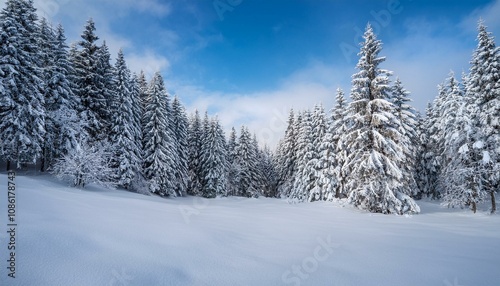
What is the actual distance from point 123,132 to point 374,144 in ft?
78.9

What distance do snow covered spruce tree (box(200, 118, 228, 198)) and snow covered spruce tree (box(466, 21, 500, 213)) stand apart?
31.0 m

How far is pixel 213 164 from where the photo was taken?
40.2 meters

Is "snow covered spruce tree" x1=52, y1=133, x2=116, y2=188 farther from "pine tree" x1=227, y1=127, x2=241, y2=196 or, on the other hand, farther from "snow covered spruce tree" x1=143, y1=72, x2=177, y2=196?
"pine tree" x1=227, y1=127, x2=241, y2=196

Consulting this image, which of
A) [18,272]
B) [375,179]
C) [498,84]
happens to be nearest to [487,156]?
[498,84]

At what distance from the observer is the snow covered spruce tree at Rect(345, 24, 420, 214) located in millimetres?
18328

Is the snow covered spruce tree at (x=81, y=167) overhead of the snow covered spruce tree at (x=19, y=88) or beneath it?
beneath

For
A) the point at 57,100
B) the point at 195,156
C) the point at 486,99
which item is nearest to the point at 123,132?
the point at 57,100

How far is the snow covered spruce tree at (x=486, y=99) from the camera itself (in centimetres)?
2006

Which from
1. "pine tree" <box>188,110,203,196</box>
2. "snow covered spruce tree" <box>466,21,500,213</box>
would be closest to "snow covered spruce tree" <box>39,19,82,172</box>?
"pine tree" <box>188,110,203,196</box>

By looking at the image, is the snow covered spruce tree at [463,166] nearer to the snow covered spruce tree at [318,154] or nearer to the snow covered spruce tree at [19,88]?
the snow covered spruce tree at [318,154]

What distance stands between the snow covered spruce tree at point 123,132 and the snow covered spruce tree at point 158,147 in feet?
7.44

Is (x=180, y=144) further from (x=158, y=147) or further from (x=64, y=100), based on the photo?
(x=64, y=100)

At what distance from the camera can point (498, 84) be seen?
2200 cm

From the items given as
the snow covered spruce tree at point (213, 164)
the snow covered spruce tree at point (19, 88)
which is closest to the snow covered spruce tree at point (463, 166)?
the snow covered spruce tree at point (213, 164)
